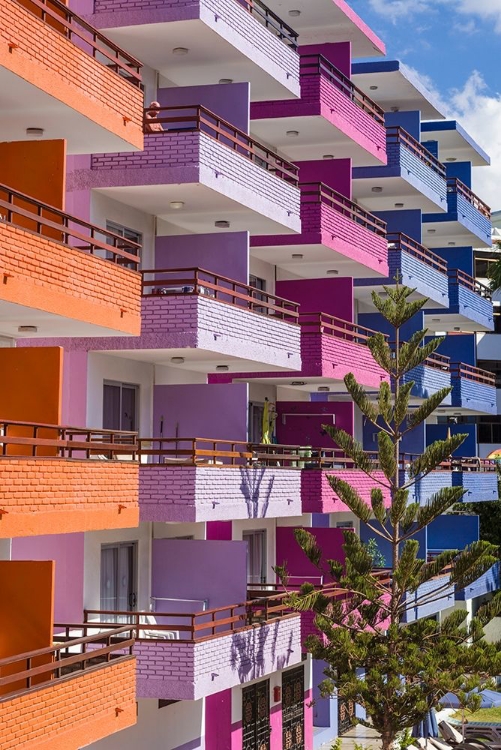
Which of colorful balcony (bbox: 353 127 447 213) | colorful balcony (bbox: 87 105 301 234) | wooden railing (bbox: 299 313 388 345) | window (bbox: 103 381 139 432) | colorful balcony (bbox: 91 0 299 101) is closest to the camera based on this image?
colorful balcony (bbox: 87 105 301 234)

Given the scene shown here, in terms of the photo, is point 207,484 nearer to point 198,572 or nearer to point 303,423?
point 198,572

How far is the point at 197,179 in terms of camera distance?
23.7 meters

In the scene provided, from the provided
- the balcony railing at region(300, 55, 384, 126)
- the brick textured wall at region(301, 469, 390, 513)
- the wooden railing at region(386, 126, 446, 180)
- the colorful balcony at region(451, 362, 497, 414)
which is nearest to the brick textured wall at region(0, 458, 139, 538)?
the brick textured wall at region(301, 469, 390, 513)

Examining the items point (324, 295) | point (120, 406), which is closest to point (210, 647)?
point (120, 406)

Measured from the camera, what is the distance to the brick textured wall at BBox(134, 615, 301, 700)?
873 inches

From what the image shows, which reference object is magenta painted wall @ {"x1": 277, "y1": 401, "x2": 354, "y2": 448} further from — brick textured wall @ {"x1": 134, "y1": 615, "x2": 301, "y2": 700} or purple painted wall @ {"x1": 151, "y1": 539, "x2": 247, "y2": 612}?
purple painted wall @ {"x1": 151, "y1": 539, "x2": 247, "y2": 612}

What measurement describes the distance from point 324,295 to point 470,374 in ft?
46.3

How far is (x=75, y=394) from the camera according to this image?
2314 cm

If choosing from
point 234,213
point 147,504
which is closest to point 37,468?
point 147,504

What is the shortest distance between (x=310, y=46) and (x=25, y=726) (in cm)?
2009

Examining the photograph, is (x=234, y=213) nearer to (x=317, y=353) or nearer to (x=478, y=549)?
(x=317, y=353)

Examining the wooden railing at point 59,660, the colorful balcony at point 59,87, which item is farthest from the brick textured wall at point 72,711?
the colorful balcony at point 59,87

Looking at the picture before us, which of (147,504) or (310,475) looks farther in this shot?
(310,475)

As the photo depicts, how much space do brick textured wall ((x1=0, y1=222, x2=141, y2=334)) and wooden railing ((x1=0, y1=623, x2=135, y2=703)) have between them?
3.94m
